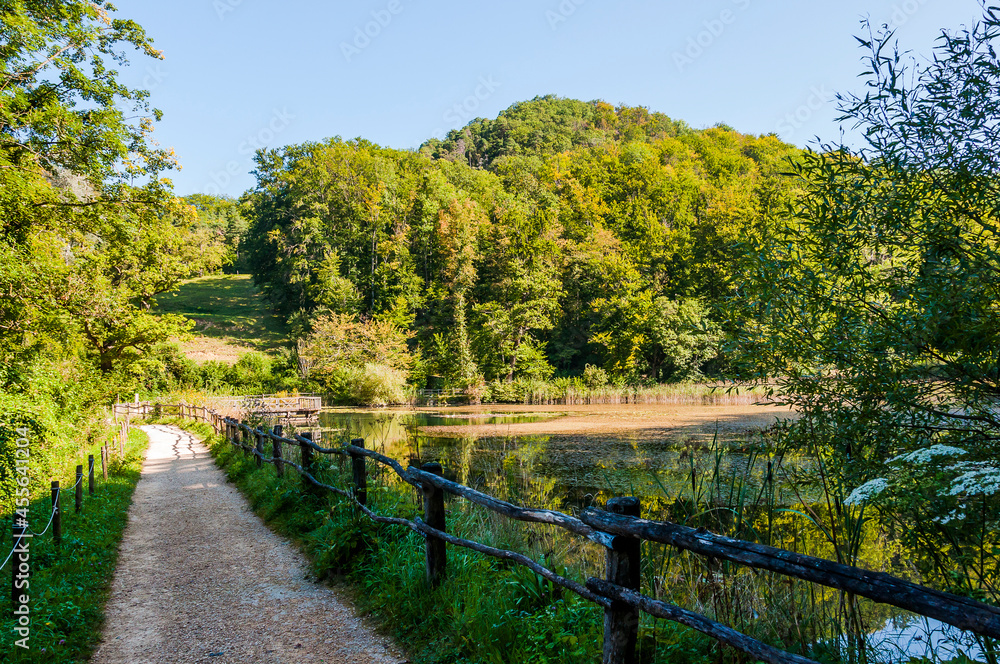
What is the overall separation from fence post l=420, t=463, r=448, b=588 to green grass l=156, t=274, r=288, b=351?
46.8 metres

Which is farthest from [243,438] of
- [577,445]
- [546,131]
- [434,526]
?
[546,131]

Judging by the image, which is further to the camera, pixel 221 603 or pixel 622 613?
pixel 221 603

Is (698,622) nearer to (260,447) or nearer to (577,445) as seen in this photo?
(260,447)

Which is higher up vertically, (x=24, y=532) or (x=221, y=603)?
(x=24, y=532)

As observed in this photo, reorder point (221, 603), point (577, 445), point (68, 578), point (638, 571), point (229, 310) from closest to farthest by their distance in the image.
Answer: point (638, 571)
point (221, 603)
point (68, 578)
point (577, 445)
point (229, 310)

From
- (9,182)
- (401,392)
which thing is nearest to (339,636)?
(9,182)

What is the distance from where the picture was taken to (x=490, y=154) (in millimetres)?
88062

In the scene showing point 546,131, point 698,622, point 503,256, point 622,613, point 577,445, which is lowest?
point 577,445

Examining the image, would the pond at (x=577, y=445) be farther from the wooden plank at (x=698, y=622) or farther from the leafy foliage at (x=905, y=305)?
the wooden plank at (x=698, y=622)

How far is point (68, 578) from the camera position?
4.69m

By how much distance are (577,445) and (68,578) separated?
14220 mm

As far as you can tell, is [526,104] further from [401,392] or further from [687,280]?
[401,392]

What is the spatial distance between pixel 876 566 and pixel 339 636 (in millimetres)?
5121

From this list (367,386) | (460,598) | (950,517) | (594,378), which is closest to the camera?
(950,517)
